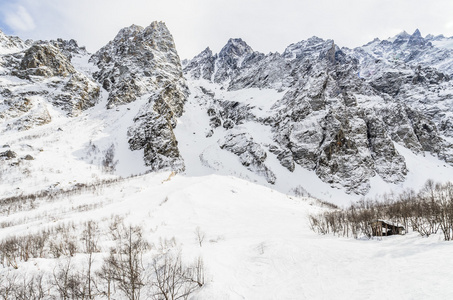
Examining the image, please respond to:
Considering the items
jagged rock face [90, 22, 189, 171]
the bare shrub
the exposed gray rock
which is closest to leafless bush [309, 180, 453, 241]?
the bare shrub

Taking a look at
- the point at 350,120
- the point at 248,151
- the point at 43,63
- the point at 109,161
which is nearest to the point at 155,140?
the point at 109,161

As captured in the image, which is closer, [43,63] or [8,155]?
[8,155]

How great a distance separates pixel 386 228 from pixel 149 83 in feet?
405

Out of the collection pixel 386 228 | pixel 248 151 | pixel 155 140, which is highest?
pixel 155 140

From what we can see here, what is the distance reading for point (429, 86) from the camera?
5172 inches

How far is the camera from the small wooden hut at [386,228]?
1481 cm

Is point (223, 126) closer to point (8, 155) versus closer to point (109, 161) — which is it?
point (109, 161)

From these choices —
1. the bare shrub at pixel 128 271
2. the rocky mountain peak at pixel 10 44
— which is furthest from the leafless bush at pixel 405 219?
the rocky mountain peak at pixel 10 44

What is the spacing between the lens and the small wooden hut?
14814 mm

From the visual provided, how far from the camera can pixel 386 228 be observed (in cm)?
1532

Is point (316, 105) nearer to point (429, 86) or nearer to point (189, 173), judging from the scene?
point (189, 173)

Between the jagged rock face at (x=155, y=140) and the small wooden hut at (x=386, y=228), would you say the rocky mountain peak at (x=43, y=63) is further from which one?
the small wooden hut at (x=386, y=228)

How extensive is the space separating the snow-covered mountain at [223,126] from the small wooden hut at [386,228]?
64.7 meters

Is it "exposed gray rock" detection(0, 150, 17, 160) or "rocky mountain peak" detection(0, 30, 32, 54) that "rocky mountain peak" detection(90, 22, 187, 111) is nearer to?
"rocky mountain peak" detection(0, 30, 32, 54)
